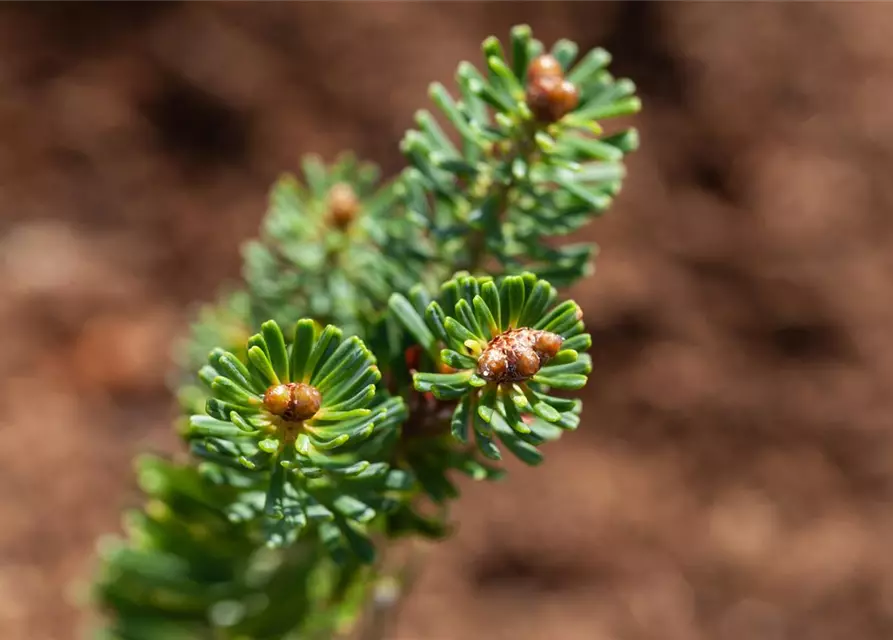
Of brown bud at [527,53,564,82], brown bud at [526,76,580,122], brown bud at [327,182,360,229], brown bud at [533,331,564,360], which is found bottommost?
brown bud at [533,331,564,360]

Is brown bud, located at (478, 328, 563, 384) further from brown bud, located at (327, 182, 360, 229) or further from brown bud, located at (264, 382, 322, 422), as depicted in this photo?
brown bud, located at (327, 182, 360, 229)

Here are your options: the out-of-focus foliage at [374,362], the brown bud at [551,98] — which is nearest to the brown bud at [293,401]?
the out-of-focus foliage at [374,362]

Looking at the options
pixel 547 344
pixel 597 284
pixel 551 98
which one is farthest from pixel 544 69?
pixel 597 284

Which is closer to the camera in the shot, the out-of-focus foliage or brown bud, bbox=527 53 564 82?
the out-of-focus foliage

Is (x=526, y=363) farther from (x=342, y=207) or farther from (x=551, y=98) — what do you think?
(x=342, y=207)

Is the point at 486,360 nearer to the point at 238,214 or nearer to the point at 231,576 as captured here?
the point at 231,576

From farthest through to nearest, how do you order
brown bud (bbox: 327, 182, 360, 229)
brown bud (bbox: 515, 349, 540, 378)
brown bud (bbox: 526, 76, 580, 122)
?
1. brown bud (bbox: 327, 182, 360, 229)
2. brown bud (bbox: 526, 76, 580, 122)
3. brown bud (bbox: 515, 349, 540, 378)

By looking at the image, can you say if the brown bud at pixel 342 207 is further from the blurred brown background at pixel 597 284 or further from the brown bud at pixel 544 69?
the blurred brown background at pixel 597 284

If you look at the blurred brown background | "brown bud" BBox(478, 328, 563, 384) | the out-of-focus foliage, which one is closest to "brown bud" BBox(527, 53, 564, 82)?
the out-of-focus foliage
